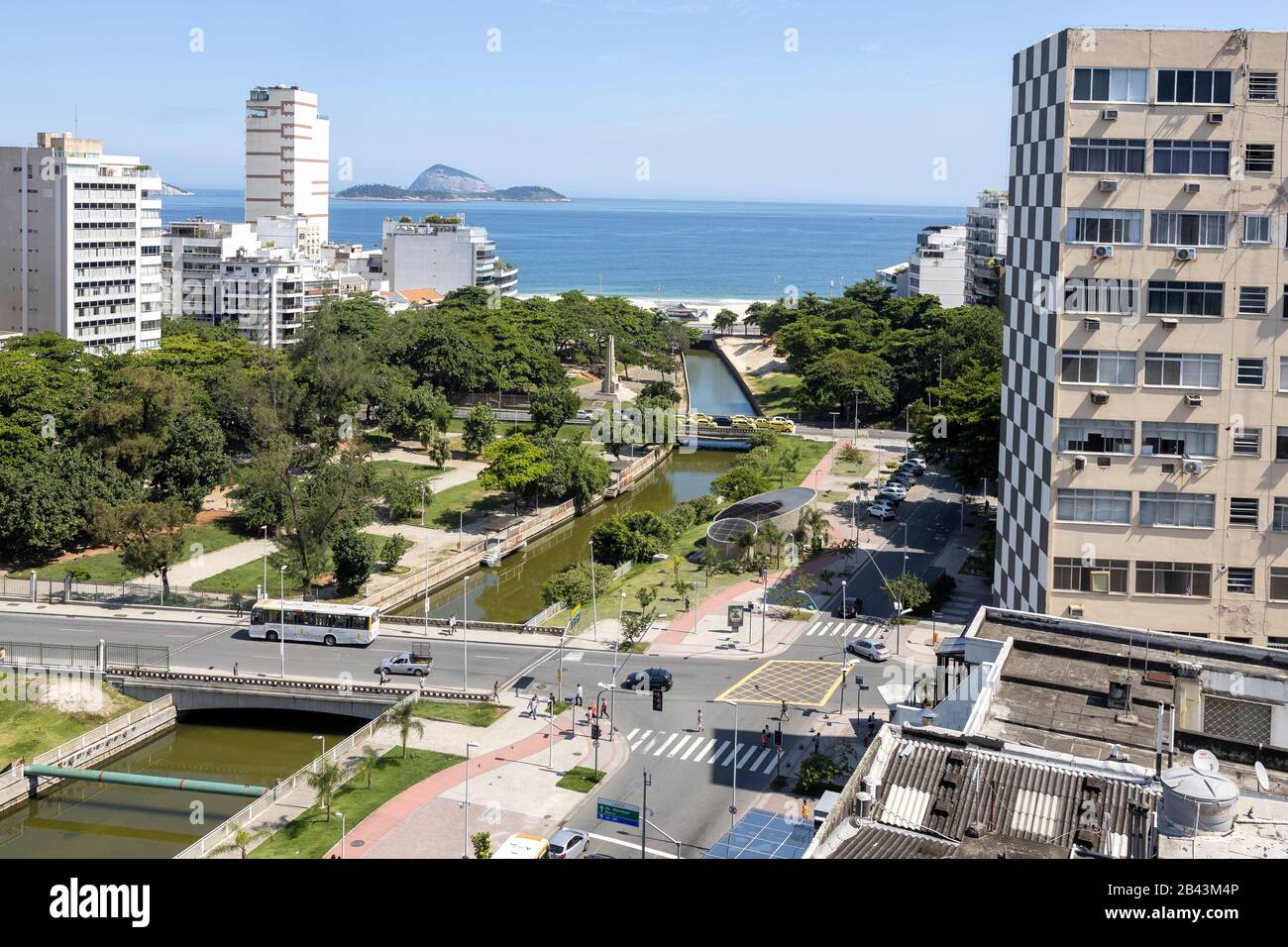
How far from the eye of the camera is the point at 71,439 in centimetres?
6888

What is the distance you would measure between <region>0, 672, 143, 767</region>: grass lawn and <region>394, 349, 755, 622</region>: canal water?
1451cm

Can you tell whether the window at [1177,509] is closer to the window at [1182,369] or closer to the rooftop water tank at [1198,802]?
the window at [1182,369]

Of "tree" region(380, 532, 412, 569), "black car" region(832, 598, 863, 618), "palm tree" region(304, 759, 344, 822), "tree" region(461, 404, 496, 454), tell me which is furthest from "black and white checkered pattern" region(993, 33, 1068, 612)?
"tree" region(461, 404, 496, 454)

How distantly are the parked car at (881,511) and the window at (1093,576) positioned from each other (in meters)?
33.5

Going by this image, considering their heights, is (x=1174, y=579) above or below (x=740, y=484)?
above

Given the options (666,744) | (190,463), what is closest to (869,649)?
(666,744)

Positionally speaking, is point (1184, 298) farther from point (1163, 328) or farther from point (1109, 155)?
point (1109, 155)

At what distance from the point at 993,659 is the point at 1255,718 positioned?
5.47m

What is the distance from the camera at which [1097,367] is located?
123ft

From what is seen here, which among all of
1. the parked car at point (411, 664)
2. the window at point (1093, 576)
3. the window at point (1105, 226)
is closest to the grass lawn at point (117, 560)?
the parked car at point (411, 664)

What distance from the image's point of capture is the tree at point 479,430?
85.4 meters

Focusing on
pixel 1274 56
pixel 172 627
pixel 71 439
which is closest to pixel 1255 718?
pixel 1274 56

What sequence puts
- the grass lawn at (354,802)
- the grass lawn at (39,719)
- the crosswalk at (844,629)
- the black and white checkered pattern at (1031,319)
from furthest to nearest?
the crosswalk at (844,629) → the grass lawn at (39,719) → the black and white checkered pattern at (1031,319) → the grass lawn at (354,802)

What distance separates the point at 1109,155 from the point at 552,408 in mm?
55798
